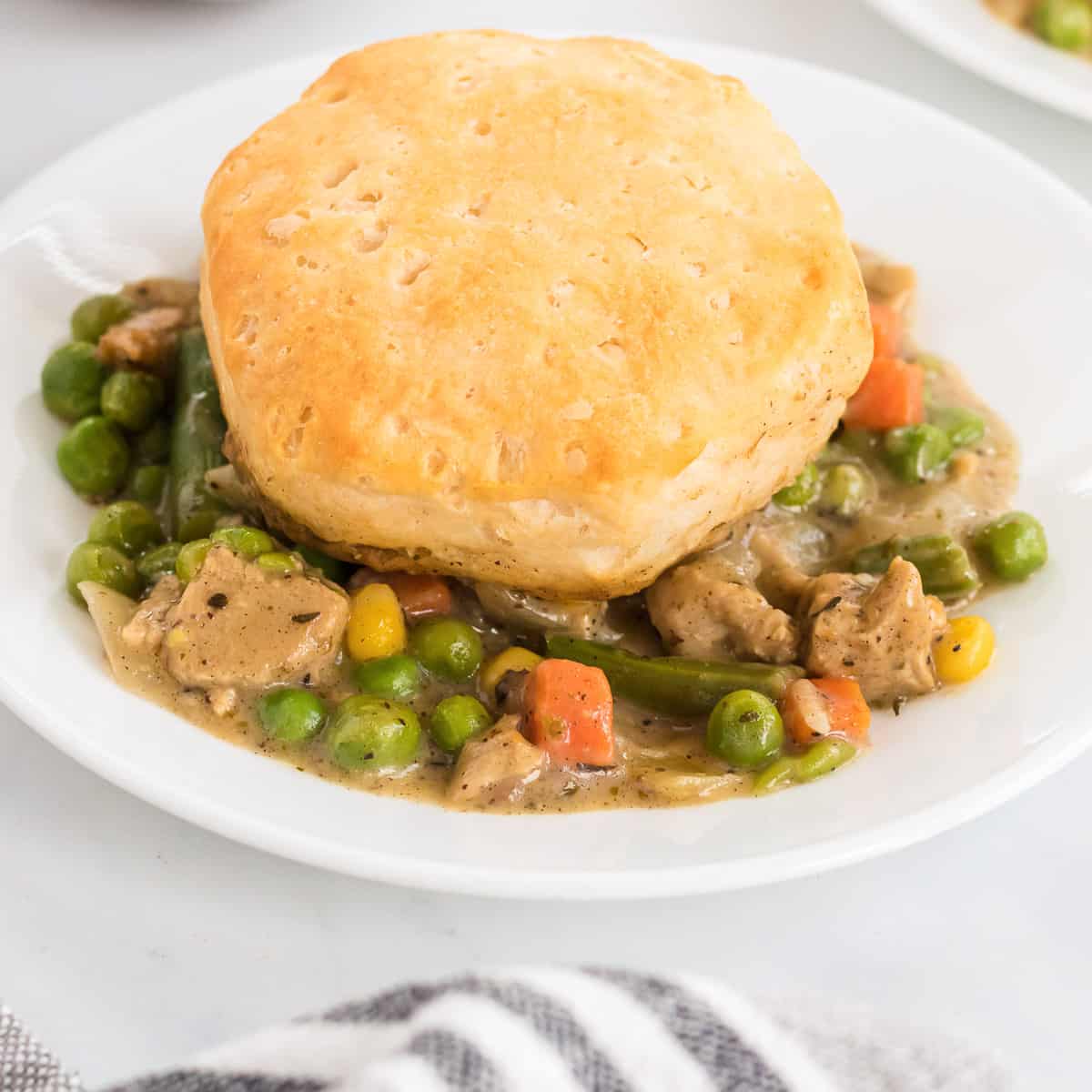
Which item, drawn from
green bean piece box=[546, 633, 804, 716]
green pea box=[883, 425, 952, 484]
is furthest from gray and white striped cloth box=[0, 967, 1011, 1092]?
green pea box=[883, 425, 952, 484]

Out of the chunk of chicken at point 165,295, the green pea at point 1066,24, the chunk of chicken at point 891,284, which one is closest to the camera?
the chunk of chicken at point 165,295

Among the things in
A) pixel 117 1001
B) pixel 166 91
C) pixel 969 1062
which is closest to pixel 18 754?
pixel 117 1001

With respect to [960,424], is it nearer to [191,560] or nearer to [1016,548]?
[1016,548]

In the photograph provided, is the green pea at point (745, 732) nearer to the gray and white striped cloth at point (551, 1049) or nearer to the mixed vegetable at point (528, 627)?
the mixed vegetable at point (528, 627)

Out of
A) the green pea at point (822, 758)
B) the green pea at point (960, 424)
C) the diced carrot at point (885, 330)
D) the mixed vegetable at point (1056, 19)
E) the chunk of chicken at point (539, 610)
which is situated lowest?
the chunk of chicken at point (539, 610)

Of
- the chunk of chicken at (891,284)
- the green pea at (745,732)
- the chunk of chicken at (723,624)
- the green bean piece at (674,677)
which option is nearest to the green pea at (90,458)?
the green bean piece at (674,677)
